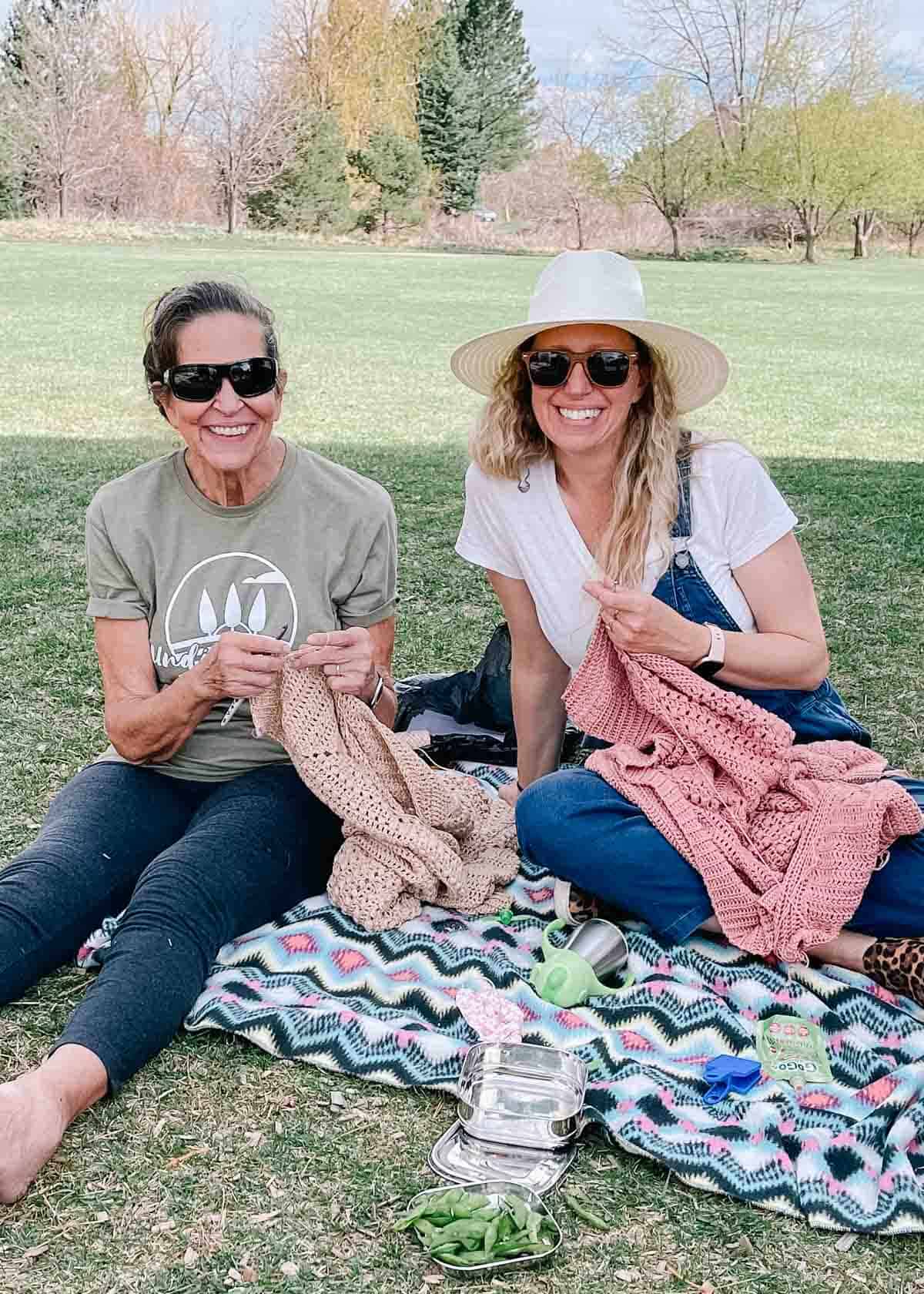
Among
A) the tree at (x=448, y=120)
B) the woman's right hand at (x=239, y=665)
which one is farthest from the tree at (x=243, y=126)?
the woman's right hand at (x=239, y=665)

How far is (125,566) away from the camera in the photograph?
3346mm

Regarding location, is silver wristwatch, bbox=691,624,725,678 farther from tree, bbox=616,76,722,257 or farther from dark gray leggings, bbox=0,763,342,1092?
tree, bbox=616,76,722,257

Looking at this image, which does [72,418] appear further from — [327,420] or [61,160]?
[61,160]

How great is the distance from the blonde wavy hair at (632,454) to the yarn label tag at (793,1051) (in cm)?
109

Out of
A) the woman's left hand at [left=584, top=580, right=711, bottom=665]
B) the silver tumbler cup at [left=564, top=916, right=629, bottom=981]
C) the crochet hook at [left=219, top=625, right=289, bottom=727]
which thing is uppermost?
the woman's left hand at [left=584, top=580, right=711, bottom=665]

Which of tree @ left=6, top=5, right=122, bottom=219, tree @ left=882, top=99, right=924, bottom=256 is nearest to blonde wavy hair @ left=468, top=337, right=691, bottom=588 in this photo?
tree @ left=6, top=5, right=122, bottom=219

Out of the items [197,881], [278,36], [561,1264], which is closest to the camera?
[561,1264]

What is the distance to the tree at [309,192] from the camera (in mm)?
53188

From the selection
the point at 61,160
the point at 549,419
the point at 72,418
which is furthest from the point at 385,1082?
the point at 61,160

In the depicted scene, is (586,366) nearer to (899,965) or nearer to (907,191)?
(899,965)

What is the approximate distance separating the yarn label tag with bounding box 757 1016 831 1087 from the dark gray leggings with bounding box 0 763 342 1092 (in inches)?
44.8

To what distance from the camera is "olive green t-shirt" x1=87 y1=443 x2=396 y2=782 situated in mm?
3348

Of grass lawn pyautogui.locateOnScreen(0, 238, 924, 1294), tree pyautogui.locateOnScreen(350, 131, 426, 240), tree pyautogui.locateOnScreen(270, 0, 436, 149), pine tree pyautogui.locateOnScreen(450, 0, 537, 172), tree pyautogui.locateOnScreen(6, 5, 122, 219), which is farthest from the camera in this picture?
tree pyautogui.locateOnScreen(270, 0, 436, 149)

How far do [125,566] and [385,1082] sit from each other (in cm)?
139
